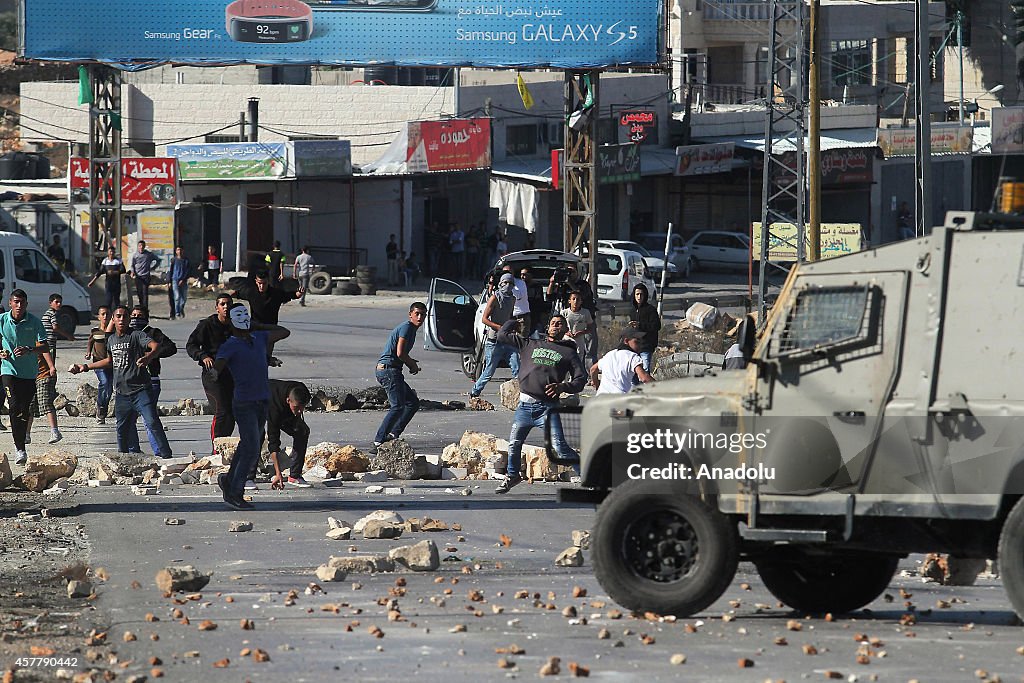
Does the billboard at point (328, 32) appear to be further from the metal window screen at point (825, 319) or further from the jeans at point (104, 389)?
the metal window screen at point (825, 319)

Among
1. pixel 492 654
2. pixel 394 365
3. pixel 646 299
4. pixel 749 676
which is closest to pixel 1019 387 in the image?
pixel 749 676

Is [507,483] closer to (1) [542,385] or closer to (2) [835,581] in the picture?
(1) [542,385]

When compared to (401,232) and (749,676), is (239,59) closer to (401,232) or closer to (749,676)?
(401,232)

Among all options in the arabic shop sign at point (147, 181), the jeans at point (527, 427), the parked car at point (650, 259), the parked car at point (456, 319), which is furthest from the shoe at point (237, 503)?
the parked car at point (650, 259)

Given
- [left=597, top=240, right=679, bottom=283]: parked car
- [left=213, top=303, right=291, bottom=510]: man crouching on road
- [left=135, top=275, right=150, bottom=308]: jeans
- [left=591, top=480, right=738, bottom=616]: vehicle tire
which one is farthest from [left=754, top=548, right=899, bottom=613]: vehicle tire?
[left=597, top=240, right=679, bottom=283]: parked car

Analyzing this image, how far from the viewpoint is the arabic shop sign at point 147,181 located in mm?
35188

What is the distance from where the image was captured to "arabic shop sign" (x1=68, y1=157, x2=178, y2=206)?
1385 inches

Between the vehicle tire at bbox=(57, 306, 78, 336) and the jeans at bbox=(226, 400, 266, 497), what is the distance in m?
16.3

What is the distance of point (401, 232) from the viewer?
44219mm

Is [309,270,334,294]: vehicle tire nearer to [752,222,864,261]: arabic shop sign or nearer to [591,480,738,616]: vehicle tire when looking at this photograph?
[752,222,864,261]: arabic shop sign

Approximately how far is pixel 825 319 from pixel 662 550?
1.60 meters

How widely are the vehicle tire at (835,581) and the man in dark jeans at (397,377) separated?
7.35 metres

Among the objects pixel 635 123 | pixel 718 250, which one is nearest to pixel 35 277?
pixel 718 250

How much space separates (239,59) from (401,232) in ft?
42.6
